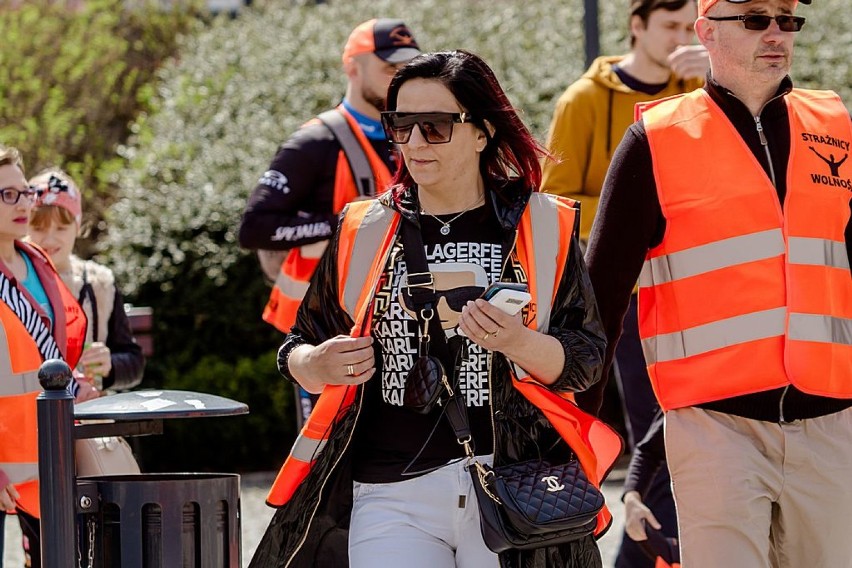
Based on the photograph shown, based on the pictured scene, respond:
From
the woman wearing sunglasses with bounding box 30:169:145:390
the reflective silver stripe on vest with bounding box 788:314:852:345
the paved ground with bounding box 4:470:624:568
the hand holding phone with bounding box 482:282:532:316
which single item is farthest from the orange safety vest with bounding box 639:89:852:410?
the paved ground with bounding box 4:470:624:568

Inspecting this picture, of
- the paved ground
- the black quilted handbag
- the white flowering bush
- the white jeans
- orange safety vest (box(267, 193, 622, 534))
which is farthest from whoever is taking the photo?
the white flowering bush

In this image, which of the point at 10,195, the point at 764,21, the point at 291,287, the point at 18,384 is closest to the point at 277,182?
the point at 291,287

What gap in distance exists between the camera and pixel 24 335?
17.2 feet

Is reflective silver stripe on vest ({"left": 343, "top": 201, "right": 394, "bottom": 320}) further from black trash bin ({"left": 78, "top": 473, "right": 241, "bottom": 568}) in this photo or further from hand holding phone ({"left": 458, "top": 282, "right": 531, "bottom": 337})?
black trash bin ({"left": 78, "top": 473, "right": 241, "bottom": 568})

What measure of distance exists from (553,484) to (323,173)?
9.39ft

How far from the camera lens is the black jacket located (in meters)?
3.93

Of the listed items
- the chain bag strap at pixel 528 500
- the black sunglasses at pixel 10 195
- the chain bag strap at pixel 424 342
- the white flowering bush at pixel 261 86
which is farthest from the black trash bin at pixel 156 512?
the white flowering bush at pixel 261 86

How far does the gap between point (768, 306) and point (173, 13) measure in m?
14.1

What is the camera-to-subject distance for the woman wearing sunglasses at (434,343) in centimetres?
390

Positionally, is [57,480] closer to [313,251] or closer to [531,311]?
[531,311]

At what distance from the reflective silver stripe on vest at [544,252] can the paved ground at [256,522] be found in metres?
4.03

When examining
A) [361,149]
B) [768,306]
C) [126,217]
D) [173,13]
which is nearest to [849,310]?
[768,306]

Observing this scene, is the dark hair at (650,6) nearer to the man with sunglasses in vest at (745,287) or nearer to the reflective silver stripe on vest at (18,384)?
the man with sunglasses in vest at (745,287)

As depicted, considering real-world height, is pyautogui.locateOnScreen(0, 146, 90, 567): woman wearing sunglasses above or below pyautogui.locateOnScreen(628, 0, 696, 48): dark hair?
below
